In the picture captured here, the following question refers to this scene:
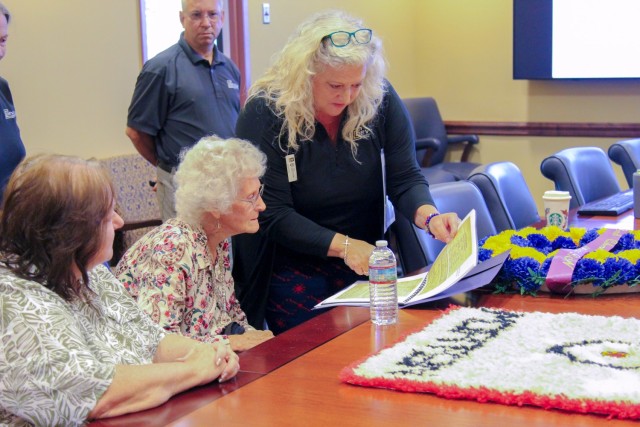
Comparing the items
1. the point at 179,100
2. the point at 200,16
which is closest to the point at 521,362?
the point at 179,100

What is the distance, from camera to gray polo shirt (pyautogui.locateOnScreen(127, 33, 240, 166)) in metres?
4.31

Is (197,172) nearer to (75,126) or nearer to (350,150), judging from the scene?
(350,150)

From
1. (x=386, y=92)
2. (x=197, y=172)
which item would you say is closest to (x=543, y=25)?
(x=386, y=92)

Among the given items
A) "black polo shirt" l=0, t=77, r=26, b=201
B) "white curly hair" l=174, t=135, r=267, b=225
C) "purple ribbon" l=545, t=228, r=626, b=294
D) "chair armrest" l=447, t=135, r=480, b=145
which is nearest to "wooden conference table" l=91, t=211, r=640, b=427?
"purple ribbon" l=545, t=228, r=626, b=294

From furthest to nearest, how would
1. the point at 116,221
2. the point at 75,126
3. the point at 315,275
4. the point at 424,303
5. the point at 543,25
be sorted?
1. the point at 543,25
2. the point at 75,126
3. the point at 315,275
4. the point at 424,303
5. the point at 116,221

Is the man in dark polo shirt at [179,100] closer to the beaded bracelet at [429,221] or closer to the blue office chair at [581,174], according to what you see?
the blue office chair at [581,174]

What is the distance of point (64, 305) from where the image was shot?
1.59 metres

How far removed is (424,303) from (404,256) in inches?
27.9

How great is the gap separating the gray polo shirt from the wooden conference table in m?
2.46

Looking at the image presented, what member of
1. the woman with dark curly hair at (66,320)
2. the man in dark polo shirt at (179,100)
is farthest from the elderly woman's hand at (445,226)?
the man in dark polo shirt at (179,100)

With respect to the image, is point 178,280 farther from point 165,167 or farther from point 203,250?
point 165,167

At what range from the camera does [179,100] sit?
4309 mm

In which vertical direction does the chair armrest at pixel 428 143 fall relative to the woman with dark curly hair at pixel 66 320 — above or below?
below

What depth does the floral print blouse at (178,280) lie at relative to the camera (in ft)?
7.18
